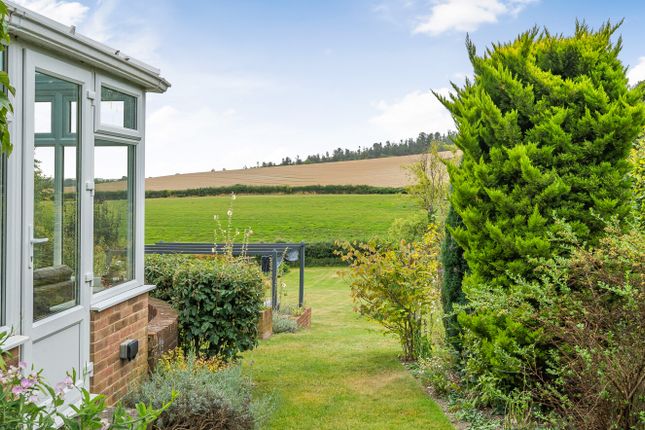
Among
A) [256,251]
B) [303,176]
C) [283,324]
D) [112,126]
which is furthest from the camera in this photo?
[303,176]

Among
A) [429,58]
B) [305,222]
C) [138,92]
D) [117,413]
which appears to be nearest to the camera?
[117,413]

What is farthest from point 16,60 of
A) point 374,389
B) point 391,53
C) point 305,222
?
point 305,222

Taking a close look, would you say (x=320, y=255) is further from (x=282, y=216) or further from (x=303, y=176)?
(x=303, y=176)

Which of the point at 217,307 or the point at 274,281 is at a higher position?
the point at 217,307

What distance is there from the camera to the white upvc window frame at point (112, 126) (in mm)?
5418

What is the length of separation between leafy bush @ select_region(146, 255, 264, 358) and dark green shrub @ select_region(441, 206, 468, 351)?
85.8 inches

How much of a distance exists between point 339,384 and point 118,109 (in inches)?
156

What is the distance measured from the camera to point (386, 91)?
3434cm

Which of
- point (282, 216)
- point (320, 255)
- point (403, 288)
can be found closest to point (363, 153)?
→ point (282, 216)

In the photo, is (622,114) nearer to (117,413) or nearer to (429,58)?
(117,413)

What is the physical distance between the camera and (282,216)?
3925 centimetres

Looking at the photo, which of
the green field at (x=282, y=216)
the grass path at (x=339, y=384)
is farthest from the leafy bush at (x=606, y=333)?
the green field at (x=282, y=216)

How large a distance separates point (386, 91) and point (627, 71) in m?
28.6

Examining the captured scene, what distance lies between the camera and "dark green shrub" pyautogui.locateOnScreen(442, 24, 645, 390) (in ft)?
18.9
